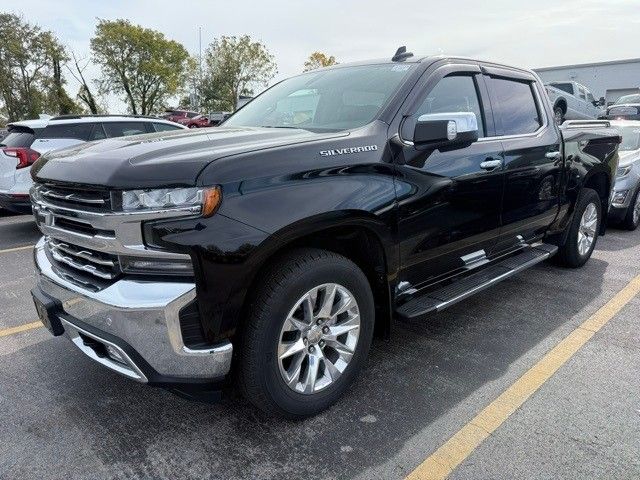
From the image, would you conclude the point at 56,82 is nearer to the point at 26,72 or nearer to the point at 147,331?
the point at 26,72

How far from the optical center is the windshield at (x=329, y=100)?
121 inches

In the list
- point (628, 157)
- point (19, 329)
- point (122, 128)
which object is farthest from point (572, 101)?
point (19, 329)

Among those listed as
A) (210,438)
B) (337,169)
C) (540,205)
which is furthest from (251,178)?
(540,205)

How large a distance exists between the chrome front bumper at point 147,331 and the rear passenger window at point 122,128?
6374mm

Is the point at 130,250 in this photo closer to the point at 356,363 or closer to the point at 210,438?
the point at 210,438

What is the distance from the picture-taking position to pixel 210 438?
2.49m

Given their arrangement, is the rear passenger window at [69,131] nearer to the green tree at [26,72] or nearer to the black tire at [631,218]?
the black tire at [631,218]

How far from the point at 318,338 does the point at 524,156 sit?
2.33 m

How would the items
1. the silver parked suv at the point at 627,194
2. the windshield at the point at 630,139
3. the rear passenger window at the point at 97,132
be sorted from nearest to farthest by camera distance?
1. the silver parked suv at the point at 627,194
2. the rear passenger window at the point at 97,132
3. the windshield at the point at 630,139

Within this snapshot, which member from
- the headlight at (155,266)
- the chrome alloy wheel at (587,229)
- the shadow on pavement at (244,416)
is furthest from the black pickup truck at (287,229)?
the chrome alloy wheel at (587,229)

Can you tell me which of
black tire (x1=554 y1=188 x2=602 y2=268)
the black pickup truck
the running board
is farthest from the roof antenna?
black tire (x1=554 y1=188 x2=602 y2=268)

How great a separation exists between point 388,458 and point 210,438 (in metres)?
0.89

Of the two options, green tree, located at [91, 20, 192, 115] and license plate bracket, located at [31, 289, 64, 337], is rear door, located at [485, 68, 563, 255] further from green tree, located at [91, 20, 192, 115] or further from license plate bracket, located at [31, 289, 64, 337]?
green tree, located at [91, 20, 192, 115]

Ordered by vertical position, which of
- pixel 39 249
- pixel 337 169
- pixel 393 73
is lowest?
pixel 39 249
